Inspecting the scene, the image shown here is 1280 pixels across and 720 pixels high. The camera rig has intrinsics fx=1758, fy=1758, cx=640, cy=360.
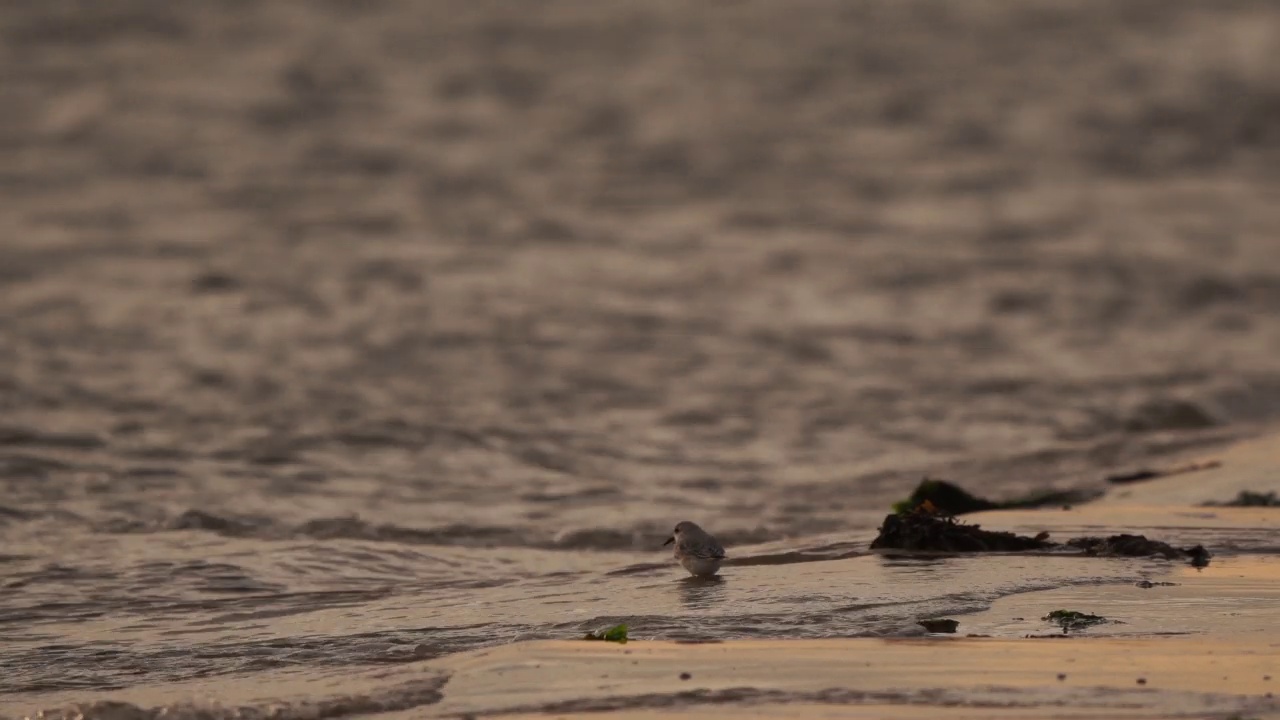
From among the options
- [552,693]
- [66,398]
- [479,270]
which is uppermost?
[479,270]

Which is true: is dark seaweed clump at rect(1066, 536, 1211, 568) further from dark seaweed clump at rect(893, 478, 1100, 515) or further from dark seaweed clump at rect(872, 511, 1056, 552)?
dark seaweed clump at rect(893, 478, 1100, 515)

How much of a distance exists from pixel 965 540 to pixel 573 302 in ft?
25.1

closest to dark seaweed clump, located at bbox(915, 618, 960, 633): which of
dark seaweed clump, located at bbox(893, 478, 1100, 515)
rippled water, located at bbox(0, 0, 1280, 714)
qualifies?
rippled water, located at bbox(0, 0, 1280, 714)

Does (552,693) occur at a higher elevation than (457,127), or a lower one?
lower

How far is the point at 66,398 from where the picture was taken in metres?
10.6

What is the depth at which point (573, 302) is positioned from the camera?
13633 mm

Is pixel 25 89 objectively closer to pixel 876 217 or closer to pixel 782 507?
pixel 876 217

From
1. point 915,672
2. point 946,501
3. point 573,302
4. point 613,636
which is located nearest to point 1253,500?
point 946,501

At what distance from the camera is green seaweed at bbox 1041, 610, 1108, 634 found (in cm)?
495

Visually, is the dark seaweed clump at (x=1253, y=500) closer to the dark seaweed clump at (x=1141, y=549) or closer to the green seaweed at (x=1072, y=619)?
the dark seaweed clump at (x=1141, y=549)

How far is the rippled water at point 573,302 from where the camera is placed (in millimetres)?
6578

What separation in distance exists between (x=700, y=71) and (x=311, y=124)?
4904mm

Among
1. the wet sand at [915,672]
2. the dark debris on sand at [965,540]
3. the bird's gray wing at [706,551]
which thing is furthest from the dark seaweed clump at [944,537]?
the bird's gray wing at [706,551]

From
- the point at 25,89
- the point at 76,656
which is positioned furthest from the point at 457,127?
the point at 76,656
